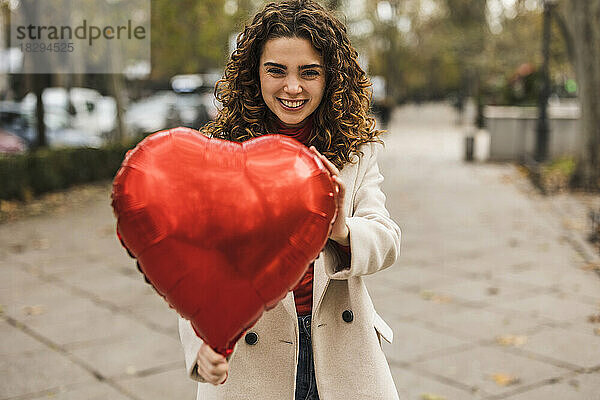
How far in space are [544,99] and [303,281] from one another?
14.6 m

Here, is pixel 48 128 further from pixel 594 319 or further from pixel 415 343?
pixel 594 319

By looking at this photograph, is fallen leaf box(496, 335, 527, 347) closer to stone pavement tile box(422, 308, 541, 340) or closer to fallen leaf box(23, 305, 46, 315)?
stone pavement tile box(422, 308, 541, 340)

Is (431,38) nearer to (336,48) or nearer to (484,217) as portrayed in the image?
(484,217)

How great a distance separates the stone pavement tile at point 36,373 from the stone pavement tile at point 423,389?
178cm

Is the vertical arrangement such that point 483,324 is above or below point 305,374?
below

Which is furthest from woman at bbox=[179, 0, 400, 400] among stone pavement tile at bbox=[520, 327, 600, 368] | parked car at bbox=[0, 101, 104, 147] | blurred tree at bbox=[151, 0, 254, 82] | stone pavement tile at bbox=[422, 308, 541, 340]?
parked car at bbox=[0, 101, 104, 147]

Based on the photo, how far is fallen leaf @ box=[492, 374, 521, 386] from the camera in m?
4.28

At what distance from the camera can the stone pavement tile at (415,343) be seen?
4.75 metres

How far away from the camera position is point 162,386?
431cm

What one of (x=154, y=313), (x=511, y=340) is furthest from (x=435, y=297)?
(x=154, y=313)

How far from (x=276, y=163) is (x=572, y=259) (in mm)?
6461

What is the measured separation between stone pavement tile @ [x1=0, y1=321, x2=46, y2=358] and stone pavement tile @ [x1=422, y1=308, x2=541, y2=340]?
2.71m

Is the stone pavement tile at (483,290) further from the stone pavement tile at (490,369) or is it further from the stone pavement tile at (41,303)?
the stone pavement tile at (41,303)

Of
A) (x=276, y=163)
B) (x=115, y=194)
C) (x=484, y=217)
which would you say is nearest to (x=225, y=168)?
(x=276, y=163)
